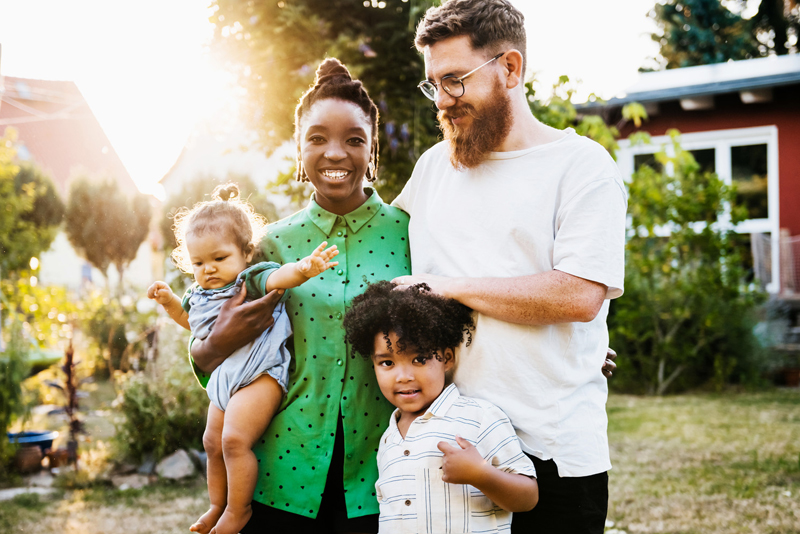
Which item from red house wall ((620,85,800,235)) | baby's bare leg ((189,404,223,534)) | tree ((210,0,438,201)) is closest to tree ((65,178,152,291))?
tree ((210,0,438,201))

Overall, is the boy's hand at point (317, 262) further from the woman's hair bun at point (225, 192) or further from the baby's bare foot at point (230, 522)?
the baby's bare foot at point (230, 522)

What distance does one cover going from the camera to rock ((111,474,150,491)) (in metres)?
5.48

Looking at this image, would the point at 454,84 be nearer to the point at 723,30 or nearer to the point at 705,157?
the point at 705,157

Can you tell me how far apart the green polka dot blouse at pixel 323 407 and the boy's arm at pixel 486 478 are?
1.43 ft

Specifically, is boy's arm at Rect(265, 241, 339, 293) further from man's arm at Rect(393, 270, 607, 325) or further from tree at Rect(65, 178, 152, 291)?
tree at Rect(65, 178, 152, 291)

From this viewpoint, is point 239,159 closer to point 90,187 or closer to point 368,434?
point 90,187

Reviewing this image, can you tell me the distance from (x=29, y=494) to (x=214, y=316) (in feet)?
13.7

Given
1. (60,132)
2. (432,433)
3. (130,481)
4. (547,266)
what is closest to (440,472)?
(432,433)

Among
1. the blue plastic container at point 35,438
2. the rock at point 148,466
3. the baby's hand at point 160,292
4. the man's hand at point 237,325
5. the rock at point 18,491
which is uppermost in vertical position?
the baby's hand at point 160,292

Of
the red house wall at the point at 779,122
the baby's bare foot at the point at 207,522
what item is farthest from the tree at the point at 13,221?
the red house wall at the point at 779,122

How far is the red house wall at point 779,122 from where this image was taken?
10.8 meters

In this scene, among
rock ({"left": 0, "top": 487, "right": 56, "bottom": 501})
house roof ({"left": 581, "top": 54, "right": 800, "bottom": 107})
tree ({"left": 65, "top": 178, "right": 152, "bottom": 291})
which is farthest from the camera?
tree ({"left": 65, "top": 178, "right": 152, "bottom": 291})

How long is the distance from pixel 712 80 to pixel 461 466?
37.7ft

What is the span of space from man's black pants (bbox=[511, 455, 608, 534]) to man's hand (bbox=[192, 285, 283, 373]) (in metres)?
0.85
